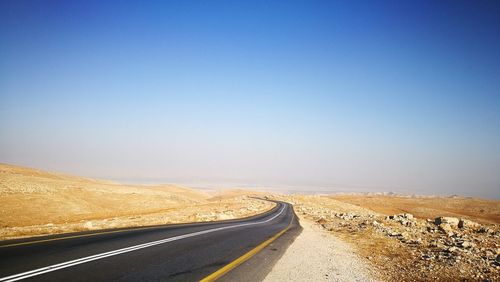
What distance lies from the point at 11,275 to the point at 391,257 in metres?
13.0

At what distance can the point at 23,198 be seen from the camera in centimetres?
3366

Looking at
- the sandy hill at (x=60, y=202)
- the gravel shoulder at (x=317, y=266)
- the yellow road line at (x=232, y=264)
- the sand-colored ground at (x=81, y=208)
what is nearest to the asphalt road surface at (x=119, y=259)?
the yellow road line at (x=232, y=264)

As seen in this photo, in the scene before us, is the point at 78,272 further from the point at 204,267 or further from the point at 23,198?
the point at 23,198

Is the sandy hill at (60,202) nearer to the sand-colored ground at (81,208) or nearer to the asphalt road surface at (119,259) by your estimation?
the sand-colored ground at (81,208)

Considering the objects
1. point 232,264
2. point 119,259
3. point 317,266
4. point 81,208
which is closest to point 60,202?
point 81,208

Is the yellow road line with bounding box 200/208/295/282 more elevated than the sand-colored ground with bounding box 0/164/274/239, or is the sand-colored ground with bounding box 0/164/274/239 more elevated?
the yellow road line with bounding box 200/208/295/282

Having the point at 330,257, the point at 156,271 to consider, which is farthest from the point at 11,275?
the point at 330,257

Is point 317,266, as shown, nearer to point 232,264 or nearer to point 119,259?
point 232,264

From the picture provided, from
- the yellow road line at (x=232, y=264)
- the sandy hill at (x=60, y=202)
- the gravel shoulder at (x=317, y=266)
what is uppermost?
the yellow road line at (x=232, y=264)

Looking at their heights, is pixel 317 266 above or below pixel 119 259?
below

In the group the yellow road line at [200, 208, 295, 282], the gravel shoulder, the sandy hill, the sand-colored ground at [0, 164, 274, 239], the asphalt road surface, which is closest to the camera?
the asphalt road surface

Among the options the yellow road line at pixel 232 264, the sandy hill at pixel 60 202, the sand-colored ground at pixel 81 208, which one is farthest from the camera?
the sandy hill at pixel 60 202

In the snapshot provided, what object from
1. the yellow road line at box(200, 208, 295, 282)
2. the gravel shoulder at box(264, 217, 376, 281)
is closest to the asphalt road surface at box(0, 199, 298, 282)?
the yellow road line at box(200, 208, 295, 282)

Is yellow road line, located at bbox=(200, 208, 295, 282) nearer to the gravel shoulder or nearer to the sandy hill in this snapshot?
the gravel shoulder
